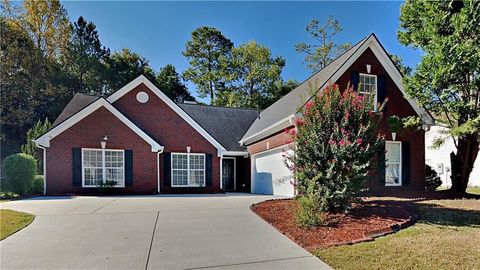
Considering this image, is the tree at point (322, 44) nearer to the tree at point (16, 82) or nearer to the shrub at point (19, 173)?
the tree at point (16, 82)

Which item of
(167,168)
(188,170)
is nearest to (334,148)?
(188,170)

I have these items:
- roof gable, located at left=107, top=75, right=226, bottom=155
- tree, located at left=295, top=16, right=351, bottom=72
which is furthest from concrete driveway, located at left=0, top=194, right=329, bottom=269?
tree, located at left=295, top=16, right=351, bottom=72

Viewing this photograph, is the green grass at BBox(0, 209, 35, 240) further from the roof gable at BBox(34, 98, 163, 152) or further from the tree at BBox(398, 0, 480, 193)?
the tree at BBox(398, 0, 480, 193)

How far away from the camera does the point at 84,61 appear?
31.5 metres

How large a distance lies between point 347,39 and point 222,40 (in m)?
15.2

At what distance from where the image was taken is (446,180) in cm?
2372

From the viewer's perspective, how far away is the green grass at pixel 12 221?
20.8ft

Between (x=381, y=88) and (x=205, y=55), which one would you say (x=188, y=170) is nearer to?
(x=381, y=88)

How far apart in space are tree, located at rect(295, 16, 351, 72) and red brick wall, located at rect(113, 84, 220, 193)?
2095 cm

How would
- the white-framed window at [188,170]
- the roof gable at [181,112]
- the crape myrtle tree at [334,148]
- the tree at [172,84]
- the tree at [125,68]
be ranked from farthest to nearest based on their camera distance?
1. the tree at [172,84]
2. the tree at [125,68]
3. the roof gable at [181,112]
4. the white-framed window at [188,170]
5. the crape myrtle tree at [334,148]

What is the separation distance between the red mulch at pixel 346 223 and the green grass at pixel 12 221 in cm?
563

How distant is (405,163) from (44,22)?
3501 cm

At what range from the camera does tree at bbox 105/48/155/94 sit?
3325cm

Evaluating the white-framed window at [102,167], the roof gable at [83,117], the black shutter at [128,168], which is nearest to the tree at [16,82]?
the roof gable at [83,117]
